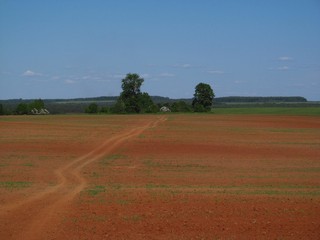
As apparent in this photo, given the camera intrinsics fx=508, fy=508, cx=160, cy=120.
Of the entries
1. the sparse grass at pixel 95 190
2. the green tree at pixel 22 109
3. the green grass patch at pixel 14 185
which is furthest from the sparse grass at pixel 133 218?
the green tree at pixel 22 109

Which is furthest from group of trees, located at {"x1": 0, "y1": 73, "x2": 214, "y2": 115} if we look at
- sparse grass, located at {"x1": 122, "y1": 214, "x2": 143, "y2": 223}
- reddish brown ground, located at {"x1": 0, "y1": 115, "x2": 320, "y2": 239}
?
sparse grass, located at {"x1": 122, "y1": 214, "x2": 143, "y2": 223}

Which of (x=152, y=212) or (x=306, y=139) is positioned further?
(x=306, y=139)

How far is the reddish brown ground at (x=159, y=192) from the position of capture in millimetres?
10305

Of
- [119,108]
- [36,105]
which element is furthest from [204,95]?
[36,105]

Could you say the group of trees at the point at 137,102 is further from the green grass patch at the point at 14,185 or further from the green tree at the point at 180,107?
the green grass patch at the point at 14,185

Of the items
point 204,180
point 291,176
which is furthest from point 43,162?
point 291,176

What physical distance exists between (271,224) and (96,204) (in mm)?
4363

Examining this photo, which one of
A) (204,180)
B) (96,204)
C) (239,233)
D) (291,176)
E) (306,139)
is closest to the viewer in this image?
(239,233)

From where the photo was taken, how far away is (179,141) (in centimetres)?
3503

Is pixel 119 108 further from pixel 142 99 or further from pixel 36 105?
pixel 36 105

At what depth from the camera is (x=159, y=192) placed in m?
14.5

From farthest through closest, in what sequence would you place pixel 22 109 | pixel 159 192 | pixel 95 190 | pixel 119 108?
pixel 119 108 < pixel 22 109 < pixel 95 190 < pixel 159 192

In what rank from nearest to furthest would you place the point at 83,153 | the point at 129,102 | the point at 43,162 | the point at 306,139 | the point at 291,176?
the point at 291,176, the point at 43,162, the point at 83,153, the point at 306,139, the point at 129,102

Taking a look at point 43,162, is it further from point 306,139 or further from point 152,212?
point 306,139
